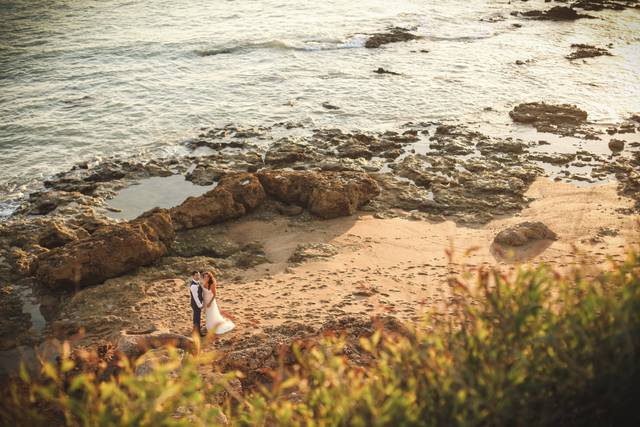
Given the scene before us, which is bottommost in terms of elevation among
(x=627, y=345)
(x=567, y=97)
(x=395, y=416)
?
(x=567, y=97)

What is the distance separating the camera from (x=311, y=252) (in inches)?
498

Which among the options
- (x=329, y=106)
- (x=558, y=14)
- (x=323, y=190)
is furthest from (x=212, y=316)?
(x=558, y=14)

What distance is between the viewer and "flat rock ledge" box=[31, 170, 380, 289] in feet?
38.2

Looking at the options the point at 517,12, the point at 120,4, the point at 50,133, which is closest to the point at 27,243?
the point at 50,133

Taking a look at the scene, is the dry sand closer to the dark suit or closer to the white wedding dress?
the white wedding dress

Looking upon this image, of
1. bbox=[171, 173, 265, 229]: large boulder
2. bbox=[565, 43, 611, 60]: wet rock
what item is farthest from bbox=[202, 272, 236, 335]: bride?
bbox=[565, 43, 611, 60]: wet rock

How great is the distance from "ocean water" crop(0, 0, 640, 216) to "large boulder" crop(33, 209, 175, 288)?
5106mm

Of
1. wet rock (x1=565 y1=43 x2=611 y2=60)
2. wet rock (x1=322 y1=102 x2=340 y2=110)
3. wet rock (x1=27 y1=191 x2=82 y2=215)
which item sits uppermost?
wet rock (x1=27 y1=191 x2=82 y2=215)

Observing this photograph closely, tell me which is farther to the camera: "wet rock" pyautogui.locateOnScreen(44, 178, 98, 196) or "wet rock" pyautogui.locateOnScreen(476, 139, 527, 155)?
"wet rock" pyautogui.locateOnScreen(476, 139, 527, 155)

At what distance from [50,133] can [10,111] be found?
3946 mm

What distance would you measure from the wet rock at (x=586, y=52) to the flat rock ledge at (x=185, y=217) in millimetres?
20826

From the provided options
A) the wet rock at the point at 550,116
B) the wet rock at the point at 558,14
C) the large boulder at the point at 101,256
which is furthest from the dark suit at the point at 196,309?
the wet rock at the point at 558,14

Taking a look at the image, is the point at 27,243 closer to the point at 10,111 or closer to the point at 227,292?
the point at 227,292

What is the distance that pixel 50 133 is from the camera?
69.1ft
